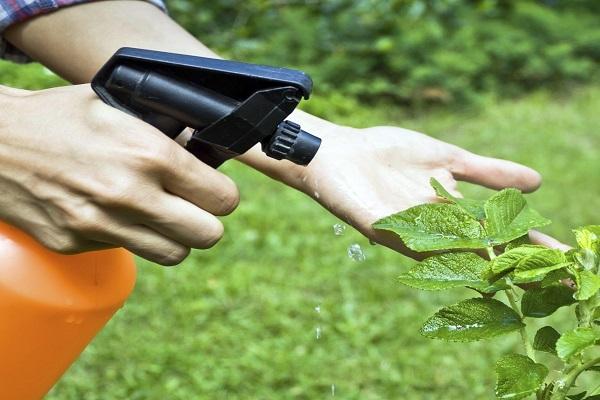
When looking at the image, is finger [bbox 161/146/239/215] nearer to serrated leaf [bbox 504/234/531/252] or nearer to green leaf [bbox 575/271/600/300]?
serrated leaf [bbox 504/234/531/252]

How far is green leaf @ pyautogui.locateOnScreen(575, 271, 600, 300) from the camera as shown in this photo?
0.88 metres

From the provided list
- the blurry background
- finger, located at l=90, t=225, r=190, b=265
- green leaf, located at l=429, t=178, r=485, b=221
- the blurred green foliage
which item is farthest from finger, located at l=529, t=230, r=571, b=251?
the blurred green foliage

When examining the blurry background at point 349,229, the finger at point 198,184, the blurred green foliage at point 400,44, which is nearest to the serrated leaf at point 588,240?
the finger at point 198,184

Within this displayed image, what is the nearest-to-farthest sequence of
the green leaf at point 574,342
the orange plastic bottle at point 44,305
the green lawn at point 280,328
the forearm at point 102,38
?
the green leaf at point 574,342 → the orange plastic bottle at point 44,305 → the forearm at point 102,38 → the green lawn at point 280,328

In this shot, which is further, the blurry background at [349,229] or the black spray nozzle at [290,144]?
the blurry background at [349,229]

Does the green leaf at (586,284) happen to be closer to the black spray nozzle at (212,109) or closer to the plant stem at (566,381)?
the plant stem at (566,381)

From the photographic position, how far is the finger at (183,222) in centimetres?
114

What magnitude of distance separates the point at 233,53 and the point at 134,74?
11.3 feet

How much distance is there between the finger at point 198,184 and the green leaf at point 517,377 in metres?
0.42

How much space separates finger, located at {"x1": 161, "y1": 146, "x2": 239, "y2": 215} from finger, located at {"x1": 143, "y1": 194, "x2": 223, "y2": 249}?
1cm

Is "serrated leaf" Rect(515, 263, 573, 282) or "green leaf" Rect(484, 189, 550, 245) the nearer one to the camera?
"serrated leaf" Rect(515, 263, 573, 282)

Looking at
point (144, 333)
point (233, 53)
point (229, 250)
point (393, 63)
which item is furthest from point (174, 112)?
point (393, 63)

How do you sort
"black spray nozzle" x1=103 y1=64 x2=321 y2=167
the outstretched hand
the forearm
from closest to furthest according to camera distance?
"black spray nozzle" x1=103 y1=64 x2=321 y2=167, the outstretched hand, the forearm

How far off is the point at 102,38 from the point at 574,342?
968 mm
